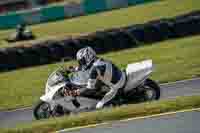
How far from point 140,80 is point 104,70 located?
0.86m

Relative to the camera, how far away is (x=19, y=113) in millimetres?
15609

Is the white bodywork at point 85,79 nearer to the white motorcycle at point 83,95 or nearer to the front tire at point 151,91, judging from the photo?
the white motorcycle at point 83,95

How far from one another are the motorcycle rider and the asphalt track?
4.93 feet

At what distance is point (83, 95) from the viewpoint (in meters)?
13.5

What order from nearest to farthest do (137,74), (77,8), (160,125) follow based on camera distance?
(160,125) → (137,74) → (77,8)

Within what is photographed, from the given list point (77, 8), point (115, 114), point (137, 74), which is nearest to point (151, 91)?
point (137, 74)

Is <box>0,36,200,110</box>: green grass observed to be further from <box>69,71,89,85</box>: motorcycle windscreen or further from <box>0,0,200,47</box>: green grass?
<box>0,0,200,47</box>: green grass

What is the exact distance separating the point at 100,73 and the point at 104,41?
999cm

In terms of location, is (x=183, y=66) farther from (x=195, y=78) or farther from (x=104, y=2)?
(x=104, y=2)

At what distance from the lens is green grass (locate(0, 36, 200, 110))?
56.5 feet

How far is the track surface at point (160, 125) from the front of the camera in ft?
31.3

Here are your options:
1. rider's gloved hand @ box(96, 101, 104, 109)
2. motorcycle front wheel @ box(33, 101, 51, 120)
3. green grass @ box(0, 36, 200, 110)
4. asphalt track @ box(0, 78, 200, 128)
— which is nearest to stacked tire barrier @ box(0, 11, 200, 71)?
green grass @ box(0, 36, 200, 110)

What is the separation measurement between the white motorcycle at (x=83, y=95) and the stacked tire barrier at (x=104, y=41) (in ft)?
30.1

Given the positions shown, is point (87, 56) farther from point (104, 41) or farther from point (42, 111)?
point (104, 41)
